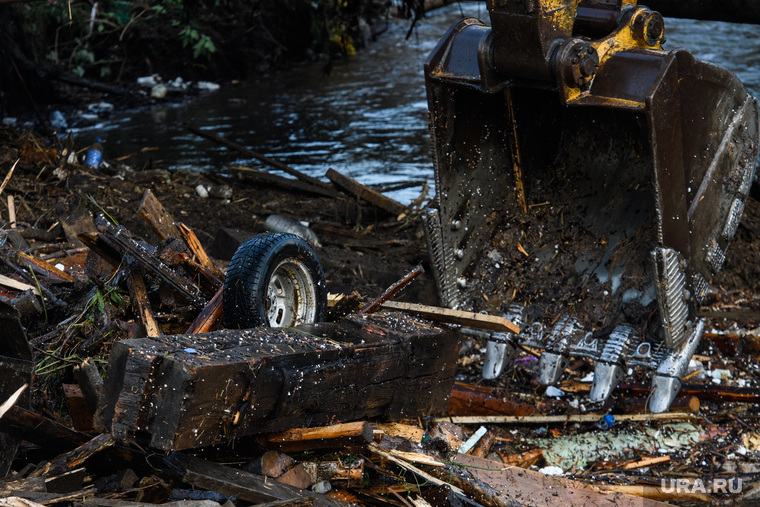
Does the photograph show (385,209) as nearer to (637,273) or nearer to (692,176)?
(637,273)

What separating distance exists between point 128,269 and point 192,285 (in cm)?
37

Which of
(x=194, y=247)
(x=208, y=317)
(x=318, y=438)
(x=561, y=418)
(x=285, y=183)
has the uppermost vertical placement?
(x=194, y=247)

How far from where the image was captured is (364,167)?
984 centimetres

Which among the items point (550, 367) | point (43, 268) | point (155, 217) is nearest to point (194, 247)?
point (155, 217)

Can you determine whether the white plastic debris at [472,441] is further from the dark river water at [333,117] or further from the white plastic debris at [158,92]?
the white plastic debris at [158,92]

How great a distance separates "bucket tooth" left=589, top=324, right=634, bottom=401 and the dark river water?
13.6 ft

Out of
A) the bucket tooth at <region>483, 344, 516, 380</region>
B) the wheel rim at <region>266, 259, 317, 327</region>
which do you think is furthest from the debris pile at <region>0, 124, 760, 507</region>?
the wheel rim at <region>266, 259, 317, 327</region>

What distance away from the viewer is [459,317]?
4078 millimetres

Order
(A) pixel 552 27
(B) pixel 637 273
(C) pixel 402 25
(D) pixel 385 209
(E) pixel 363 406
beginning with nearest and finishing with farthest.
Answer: (E) pixel 363 406 < (A) pixel 552 27 < (B) pixel 637 273 < (D) pixel 385 209 < (C) pixel 402 25

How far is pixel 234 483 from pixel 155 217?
2.44m

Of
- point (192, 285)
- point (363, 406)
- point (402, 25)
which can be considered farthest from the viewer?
point (402, 25)

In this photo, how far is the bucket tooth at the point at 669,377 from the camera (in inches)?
Answer: 178

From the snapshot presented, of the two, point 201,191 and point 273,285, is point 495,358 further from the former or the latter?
point 201,191

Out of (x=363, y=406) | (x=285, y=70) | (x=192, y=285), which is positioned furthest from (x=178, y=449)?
(x=285, y=70)
